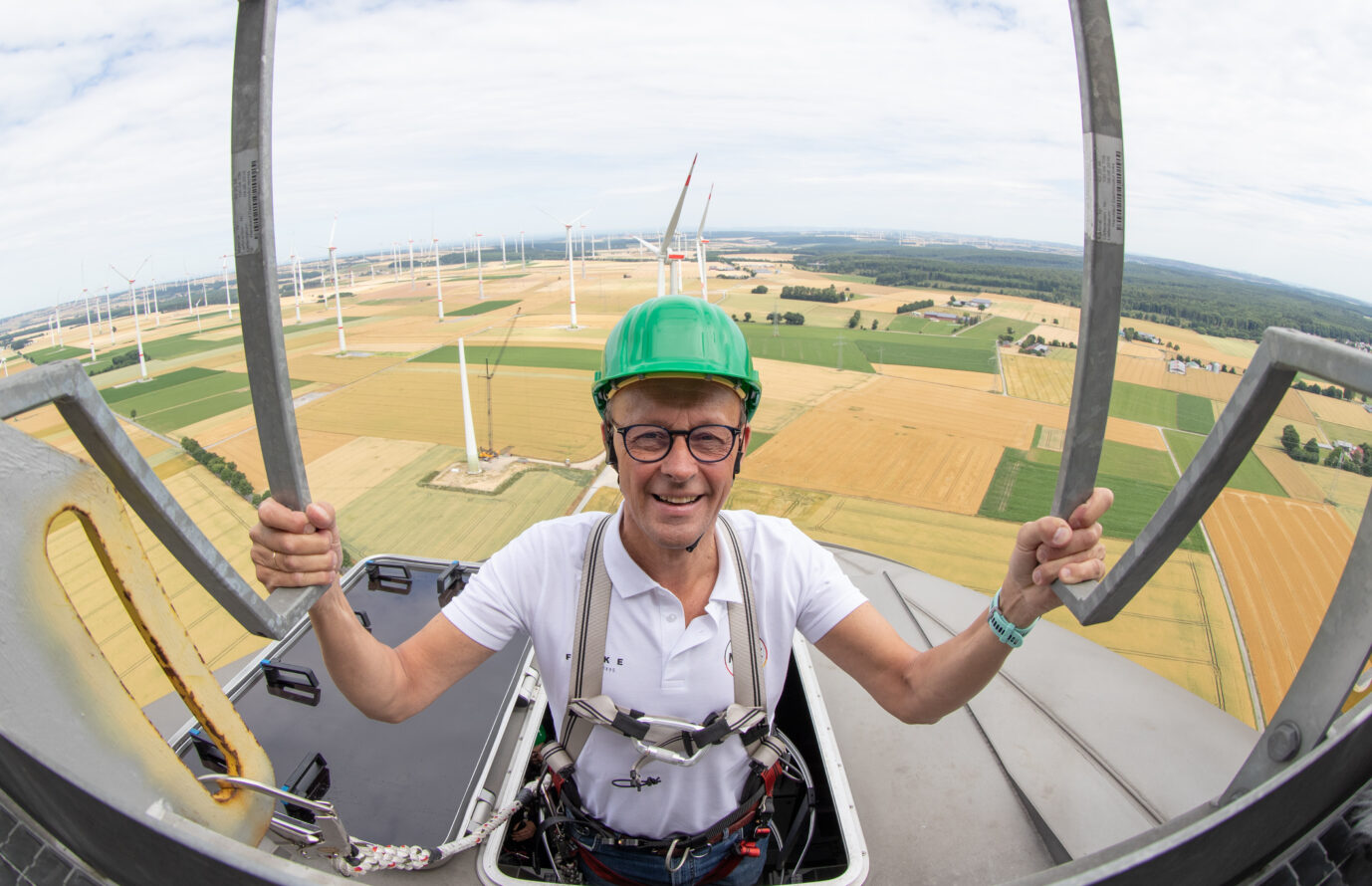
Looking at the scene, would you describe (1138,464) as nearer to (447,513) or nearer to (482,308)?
(447,513)

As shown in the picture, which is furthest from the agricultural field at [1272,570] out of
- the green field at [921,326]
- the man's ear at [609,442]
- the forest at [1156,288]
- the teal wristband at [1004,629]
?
the green field at [921,326]

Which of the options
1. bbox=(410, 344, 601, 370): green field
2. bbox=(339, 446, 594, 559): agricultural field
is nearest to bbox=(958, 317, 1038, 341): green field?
bbox=(410, 344, 601, 370): green field

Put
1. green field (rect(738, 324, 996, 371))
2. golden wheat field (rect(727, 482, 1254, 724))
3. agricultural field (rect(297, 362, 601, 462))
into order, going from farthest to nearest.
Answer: green field (rect(738, 324, 996, 371)) < agricultural field (rect(297, 362, 601, 462)) < golden wheat field (rect(727, 482, 1254, 724))

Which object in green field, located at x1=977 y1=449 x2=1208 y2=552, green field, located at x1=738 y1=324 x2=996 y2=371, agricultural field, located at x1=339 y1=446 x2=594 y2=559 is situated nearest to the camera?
agricultural field, located at x1=339 y1=446 x2=594 y2=559

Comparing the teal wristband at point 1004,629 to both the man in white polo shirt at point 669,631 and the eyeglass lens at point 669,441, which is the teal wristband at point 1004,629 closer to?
the man in white polo shirt at point 669,631

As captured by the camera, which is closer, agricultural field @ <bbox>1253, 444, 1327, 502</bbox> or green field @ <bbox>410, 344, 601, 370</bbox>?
agricultural field @ <bbox>1253, 444, 1327, 502</bbox>

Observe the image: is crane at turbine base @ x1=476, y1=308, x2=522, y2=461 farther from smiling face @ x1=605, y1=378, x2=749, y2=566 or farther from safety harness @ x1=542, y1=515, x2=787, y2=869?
smiling face @ x1=605, y1=378, x2=749, y2=566

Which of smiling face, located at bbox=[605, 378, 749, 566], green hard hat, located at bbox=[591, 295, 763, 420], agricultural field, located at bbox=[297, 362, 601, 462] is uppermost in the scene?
green hard hat, located at bbox=[591, 295, 763, 420]
